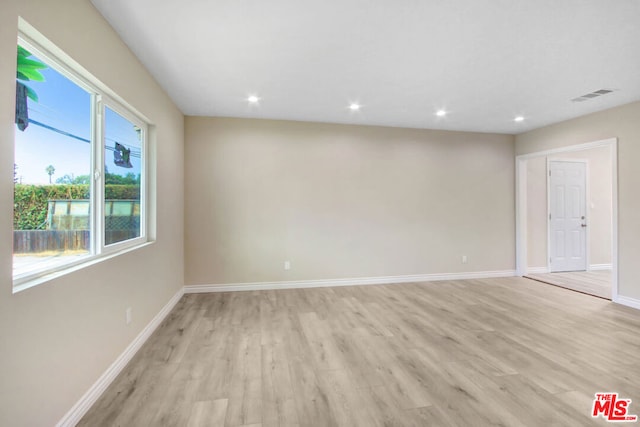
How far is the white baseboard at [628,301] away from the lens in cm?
356

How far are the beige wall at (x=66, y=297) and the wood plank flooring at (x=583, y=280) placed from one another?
5781 millimetres

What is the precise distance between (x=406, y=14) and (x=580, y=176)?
575 centimetres

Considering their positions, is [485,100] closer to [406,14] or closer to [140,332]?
[406,14]

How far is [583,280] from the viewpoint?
A: 4.86 meters

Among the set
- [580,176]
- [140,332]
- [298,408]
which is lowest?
[298,408]

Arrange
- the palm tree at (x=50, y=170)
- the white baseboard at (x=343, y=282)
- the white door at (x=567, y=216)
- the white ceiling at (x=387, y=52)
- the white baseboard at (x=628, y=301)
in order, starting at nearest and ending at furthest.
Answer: the palm tree at (x=50, y=170), the white ceiling at (x=387, y=52), the white baseboard at (x=628, y=301), the white baseboard at (x=343, y=282), the white door at (x=567, y=216)

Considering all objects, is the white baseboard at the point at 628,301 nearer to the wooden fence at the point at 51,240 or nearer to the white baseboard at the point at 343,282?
the white baseboard at the point at 343,282

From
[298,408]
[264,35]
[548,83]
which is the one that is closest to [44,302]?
[298,408]

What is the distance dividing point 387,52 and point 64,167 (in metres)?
2.53

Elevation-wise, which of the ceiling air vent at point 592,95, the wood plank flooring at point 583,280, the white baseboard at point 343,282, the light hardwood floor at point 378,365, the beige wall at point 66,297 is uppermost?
the ceiling air vent at point 592,95

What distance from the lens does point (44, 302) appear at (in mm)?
1445

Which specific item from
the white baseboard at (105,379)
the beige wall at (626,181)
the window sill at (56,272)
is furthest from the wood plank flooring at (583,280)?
the window sill at (56,272)

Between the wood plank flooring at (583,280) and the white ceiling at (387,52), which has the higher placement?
the white ceiling at (387,52)

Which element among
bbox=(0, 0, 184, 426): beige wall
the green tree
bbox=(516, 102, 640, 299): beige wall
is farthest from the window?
bbox=(516, 102, 640, 299): beige wall
